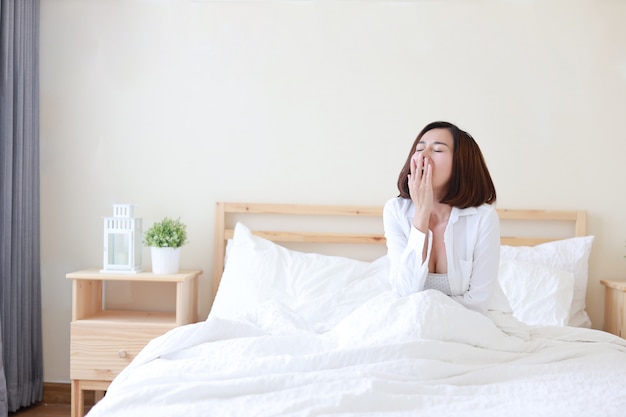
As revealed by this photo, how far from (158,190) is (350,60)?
1.09 m

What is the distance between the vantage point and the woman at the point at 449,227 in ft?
6.39

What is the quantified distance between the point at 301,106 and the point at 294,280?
33.9 inches

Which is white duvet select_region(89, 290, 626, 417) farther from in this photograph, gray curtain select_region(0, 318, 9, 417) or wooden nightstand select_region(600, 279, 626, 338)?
gray curtain select_region(0, 318, 9, 417)

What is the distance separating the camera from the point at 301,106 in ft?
10.6

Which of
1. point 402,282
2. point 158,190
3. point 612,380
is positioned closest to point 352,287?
point 402,282

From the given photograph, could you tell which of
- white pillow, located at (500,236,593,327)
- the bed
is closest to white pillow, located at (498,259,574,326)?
white pillow, located at (500,236,593,327)

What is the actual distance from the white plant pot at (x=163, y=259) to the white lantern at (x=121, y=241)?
93 millimetres

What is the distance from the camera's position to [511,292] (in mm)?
2748

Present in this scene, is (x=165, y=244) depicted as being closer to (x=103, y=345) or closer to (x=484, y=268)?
(x=103, y=345)

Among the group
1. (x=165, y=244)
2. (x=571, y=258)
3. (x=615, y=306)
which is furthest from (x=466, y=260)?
(x=165, y=244)

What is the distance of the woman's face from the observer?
2.03 metres

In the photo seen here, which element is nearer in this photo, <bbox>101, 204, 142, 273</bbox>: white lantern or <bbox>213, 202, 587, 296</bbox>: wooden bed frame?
<bbox>101, 204, 142, 273</bbox>: white lantern

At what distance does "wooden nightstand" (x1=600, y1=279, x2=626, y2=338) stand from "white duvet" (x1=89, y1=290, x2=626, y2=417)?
3.33 feet

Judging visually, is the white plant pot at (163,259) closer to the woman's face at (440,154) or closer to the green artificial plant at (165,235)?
the green artificial plant at (165,235)
